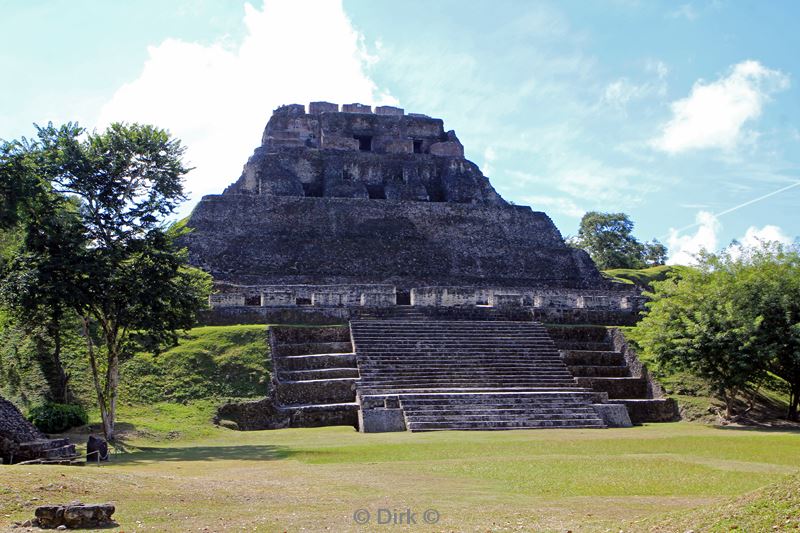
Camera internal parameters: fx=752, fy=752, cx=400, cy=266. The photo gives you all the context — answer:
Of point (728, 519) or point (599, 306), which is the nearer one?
point (728, 519)

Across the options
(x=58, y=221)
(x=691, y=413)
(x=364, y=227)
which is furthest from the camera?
(x=364, y=227)

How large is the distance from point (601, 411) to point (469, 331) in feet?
16.1

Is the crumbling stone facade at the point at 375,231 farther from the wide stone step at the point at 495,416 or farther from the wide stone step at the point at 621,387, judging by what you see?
the wide stone step at the point at 495,416

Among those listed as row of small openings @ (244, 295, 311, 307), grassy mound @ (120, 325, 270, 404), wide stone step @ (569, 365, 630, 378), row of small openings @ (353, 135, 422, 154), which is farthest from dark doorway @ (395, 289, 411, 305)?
row of small openings @ (353, 135, 422, 154)

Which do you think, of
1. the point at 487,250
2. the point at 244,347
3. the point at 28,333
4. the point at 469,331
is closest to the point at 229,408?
the point at 244,347

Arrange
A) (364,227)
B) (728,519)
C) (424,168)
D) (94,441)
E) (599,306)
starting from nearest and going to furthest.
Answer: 1. (728,519)
2. (94,441)
3. (599,306)
4. (364,227)
5. (424,168)

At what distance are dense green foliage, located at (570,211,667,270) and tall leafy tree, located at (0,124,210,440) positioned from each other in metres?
36.5

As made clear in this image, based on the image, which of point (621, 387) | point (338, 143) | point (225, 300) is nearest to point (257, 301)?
point (225, 300)

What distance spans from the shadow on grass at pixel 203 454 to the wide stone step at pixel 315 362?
17.4 feet

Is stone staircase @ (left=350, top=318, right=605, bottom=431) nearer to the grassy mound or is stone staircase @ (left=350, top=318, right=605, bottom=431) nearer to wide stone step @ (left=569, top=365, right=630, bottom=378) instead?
wide stone step @ (left=569, top=365, right=630, bottom=378)

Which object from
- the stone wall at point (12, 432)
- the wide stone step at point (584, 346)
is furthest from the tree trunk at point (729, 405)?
the stone wall at point (12, 432)

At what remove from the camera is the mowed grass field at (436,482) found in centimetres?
618

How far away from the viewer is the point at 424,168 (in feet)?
113

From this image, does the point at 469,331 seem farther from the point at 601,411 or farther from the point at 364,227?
the point at 364,227
